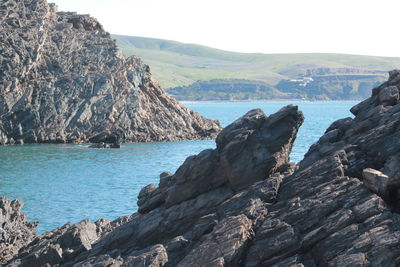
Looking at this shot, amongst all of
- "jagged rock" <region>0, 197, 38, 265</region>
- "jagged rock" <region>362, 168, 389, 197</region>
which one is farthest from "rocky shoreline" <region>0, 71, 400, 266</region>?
"jagged rock" <region>0, 197, 38, 265</region>

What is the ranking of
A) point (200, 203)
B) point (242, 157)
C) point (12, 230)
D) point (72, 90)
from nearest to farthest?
point (200, 203)
point (242, 157)
point (12, 230)
point (72, 90)

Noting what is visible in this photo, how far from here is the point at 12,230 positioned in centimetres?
4353

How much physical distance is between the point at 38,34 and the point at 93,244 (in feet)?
332

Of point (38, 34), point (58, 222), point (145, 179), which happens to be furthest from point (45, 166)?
point (38, 34)

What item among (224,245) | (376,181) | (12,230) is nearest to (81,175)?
(12,230)

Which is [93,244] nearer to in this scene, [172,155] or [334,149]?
[334,149]

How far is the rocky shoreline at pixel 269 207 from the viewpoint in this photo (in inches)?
1019

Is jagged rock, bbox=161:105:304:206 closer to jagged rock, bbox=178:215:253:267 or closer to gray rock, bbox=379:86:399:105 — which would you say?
jagged rock, bbox=178:215:253:267

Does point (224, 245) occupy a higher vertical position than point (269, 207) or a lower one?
lower

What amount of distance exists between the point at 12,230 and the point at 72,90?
81.6 meters

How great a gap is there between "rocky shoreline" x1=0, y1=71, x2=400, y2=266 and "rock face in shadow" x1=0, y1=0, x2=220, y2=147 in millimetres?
80511

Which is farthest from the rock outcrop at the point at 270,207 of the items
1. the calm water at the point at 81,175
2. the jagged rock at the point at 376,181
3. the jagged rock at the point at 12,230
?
the calm water at the point at 81,175

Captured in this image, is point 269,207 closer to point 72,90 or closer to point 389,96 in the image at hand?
point 389,96

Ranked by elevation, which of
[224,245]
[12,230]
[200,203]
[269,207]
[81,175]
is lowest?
[81,175]
